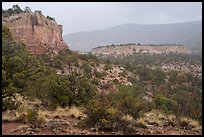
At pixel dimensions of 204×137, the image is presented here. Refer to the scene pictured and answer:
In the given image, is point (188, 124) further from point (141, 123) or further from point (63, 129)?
point (63, 129)

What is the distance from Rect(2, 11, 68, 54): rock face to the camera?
38.9 meters

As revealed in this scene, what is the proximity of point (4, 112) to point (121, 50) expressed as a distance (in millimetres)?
78258

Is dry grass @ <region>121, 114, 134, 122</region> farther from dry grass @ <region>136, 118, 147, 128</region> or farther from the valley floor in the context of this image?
the valley floor

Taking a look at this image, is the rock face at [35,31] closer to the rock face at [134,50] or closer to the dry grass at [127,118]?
the dry grass at [127,118]

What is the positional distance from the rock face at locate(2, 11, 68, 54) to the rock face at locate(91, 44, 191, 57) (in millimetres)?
41188

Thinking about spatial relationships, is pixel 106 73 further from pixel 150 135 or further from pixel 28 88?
pixel 150 135

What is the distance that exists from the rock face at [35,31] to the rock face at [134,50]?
4119 centimetres

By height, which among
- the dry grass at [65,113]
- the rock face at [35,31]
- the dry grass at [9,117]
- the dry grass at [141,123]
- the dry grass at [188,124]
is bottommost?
the dry grass at [188,124]

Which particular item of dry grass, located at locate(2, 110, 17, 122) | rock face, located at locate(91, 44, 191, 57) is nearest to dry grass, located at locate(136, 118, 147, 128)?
dry grass, located at locate(2, 110, 17, 122)

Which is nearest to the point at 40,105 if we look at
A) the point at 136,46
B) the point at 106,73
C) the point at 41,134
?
the point at 41,134

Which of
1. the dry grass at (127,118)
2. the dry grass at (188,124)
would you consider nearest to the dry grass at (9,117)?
the dry grass at (127,118)

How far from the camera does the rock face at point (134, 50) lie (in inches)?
3487

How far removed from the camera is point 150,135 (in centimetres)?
1050

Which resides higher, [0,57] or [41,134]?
[0,57]
